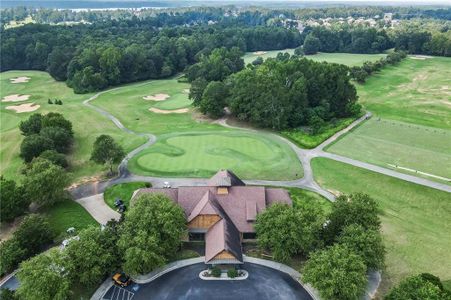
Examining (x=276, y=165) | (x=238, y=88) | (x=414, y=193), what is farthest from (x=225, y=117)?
(x=414, y=193)

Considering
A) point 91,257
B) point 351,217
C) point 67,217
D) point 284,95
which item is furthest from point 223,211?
point 284,95

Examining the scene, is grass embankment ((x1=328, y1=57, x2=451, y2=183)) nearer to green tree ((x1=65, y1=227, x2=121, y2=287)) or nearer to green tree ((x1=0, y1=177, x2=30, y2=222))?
green tree ((x1=65, y1=227, x2=121, y2=287))

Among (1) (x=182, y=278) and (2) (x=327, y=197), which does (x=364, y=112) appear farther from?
(1) (x=182, y=278)

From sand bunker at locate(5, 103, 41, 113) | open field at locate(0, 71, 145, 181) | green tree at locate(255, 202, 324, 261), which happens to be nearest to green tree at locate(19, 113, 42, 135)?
open field at locate(0, 71, 145, 181)

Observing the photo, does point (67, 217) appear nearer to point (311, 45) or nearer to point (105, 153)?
point (105, 153)

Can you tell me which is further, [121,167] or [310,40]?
[310,40]

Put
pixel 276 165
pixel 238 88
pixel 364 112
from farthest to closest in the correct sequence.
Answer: pixel 364 112 < pixel 238 88 < pixel 276 165
